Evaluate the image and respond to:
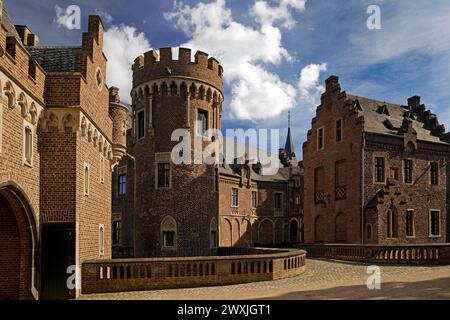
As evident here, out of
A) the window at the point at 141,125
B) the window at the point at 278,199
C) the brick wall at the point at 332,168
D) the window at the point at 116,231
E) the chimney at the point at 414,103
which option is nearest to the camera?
the window at the point at 141,125

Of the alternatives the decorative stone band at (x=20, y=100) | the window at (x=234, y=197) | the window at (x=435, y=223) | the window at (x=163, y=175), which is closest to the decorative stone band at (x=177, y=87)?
the window at (x=163, y=175)

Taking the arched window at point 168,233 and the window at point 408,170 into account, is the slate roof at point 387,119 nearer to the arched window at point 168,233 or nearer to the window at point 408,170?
the window at point 408,170

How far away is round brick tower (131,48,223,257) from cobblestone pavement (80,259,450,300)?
9606 mm

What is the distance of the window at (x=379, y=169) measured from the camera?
29.4 metres

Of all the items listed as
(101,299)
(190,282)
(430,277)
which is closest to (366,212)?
(430,277)

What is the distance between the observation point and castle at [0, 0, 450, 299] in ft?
37.8

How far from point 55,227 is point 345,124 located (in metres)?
23.3

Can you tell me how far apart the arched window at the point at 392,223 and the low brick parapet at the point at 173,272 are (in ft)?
51.3

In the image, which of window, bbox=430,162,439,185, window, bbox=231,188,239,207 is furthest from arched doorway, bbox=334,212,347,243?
window, bbox=231,188,239,207

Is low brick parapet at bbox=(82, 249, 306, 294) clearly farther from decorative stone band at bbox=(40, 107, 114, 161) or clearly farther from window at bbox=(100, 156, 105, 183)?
decorative stone band at bbox=(40, 107, 114, 161)

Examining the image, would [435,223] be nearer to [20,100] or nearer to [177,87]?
[177,87]
